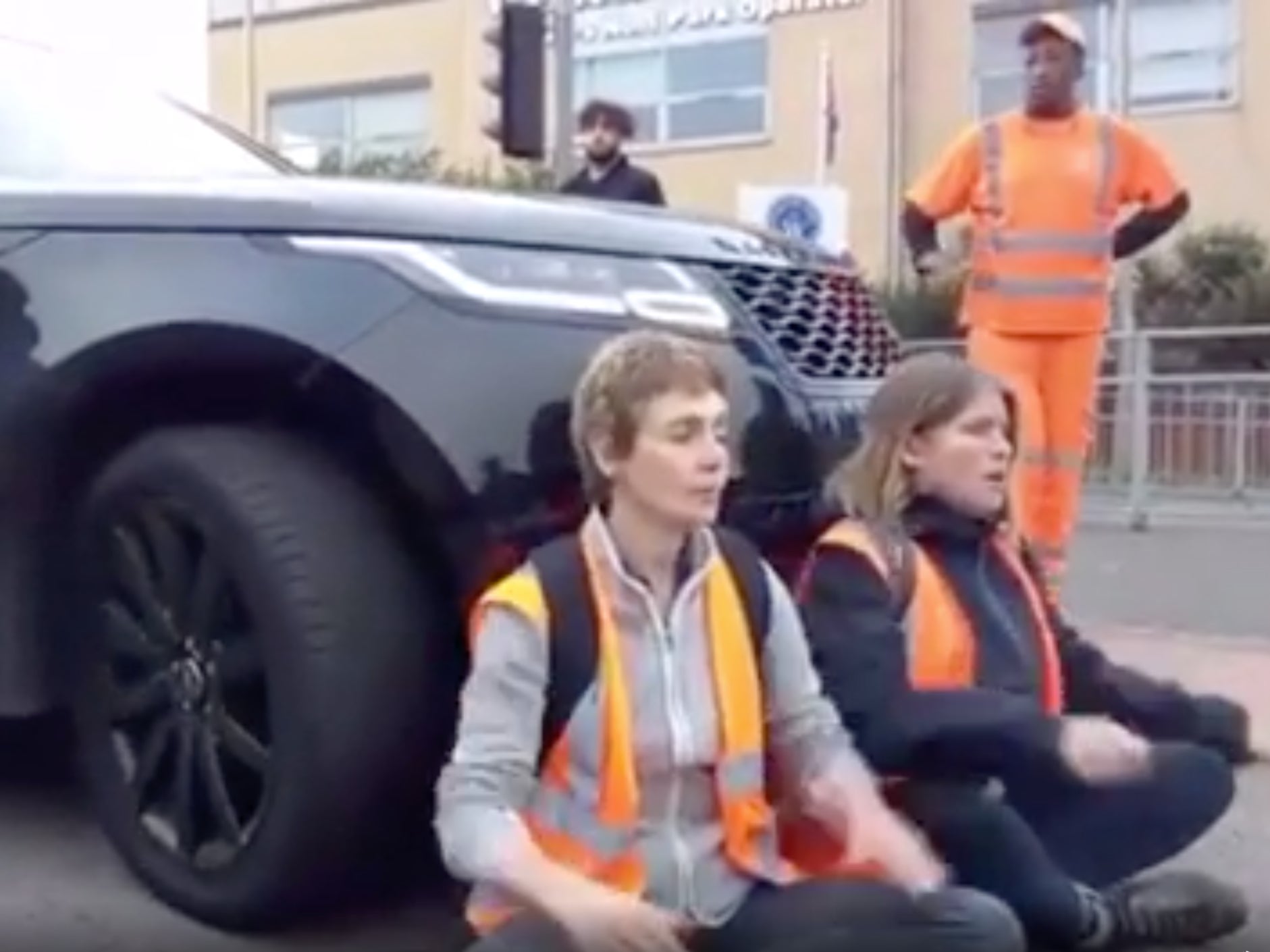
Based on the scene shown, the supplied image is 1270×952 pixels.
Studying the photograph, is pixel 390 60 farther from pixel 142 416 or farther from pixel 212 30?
pixel 142 416

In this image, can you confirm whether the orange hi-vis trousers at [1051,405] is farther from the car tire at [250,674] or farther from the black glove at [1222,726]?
the car tire at [250,674]

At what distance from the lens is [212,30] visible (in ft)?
134

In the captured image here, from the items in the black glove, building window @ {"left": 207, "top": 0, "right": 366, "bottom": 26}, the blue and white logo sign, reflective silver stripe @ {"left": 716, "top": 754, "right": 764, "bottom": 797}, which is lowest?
the black glove

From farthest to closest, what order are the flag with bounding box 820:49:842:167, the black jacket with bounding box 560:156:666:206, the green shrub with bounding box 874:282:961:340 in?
the flag with bounding box 820:49:842:167 → the green shrub with bounding box 874:282:961:340 → the black jacket with bounding box 560:156:666:206

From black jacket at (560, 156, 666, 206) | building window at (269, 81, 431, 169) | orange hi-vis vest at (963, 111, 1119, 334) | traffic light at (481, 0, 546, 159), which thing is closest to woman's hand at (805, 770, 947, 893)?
orange hi-vis vest at (963, 111, 1119, 334)

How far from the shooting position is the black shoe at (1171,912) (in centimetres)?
394

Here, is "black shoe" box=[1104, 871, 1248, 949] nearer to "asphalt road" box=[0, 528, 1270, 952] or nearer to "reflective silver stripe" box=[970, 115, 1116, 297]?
"asphalt road" box=[0, 528, 1270, 952]

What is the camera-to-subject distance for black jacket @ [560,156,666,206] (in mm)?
8398

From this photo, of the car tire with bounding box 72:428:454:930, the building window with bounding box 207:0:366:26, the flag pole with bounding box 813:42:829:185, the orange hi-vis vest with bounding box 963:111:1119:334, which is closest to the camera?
the car tire with bounding box 72:428:454:930

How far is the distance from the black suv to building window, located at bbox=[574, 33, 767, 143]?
28.2m

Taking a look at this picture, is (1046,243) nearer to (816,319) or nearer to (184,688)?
(816,319)

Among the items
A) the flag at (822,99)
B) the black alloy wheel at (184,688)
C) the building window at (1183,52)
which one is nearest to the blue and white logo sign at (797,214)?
the black alloy wheel at (184,688)

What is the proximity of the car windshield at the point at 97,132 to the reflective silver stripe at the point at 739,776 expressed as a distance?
1810mm

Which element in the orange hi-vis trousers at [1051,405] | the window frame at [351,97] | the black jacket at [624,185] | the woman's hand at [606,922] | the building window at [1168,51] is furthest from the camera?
the window frame at [351,97]
